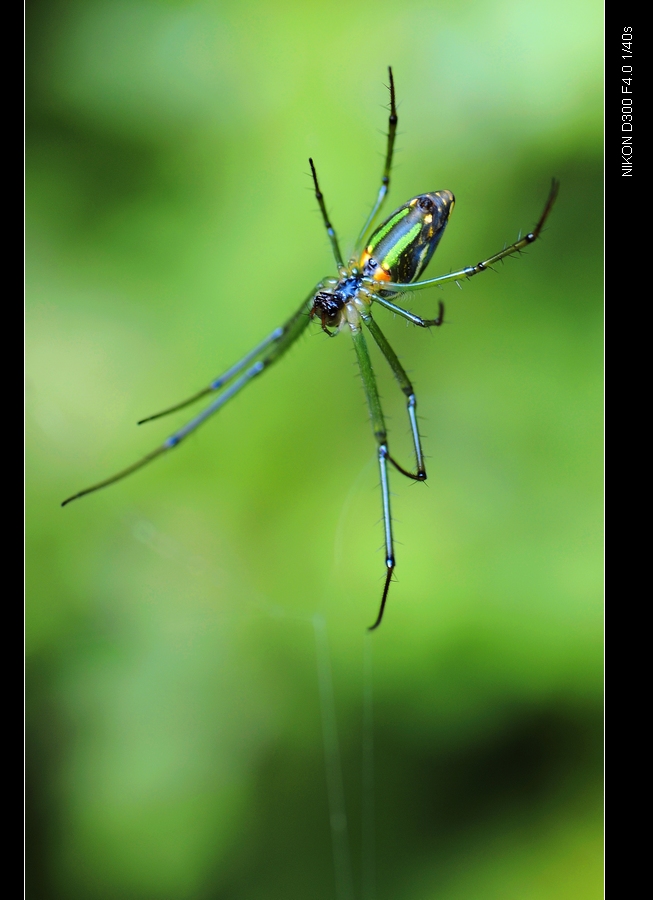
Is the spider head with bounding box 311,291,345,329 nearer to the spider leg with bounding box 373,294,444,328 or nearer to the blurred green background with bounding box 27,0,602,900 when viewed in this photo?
the spider leg with bounding box 373,294,444,328

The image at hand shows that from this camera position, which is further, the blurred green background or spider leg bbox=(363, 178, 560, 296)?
the blurred green background

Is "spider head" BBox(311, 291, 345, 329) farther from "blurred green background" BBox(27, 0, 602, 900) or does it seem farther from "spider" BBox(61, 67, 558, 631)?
"blurred green background" BBox(27, 0, 602, 900)

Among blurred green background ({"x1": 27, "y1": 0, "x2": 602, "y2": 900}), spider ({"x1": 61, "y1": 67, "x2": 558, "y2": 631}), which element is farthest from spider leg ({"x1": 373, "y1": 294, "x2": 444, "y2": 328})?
blurred green background ({"x1": 27, "y1": 0, "x2": 602, "y2": 900})

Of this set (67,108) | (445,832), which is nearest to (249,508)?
(445,832)

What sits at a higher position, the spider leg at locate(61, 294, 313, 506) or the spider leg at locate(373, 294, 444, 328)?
the spider leg at locate(373, 294, 444, 328)

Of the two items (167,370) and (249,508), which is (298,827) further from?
(167,370)

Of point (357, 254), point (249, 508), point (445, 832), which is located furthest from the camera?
point (249, 508)
